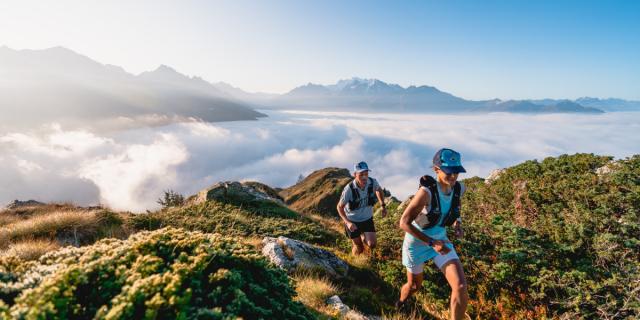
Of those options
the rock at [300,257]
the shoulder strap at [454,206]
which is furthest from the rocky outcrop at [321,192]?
the shoulder strap at [454,206]

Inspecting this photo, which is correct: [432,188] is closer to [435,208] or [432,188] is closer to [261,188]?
[435,208]

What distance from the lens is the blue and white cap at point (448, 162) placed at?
4633 mm

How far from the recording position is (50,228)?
29.3ft

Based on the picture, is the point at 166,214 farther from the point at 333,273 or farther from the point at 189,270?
the point at 189,270

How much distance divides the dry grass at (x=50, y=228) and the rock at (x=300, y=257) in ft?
18.1

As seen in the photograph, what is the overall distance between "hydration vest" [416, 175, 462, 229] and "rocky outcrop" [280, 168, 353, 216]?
203 feet

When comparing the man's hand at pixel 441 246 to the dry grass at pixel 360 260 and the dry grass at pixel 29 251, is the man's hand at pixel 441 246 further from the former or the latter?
the dry grass at pixel 29 251

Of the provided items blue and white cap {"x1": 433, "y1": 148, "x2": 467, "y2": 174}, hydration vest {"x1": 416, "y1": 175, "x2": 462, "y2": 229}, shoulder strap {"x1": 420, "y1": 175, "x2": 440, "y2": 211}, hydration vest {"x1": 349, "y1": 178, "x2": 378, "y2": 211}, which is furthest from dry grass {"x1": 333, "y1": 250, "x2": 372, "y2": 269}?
blue and white cap {"x1": 433, "y1": 148, "x2": 467, "y2": 174}

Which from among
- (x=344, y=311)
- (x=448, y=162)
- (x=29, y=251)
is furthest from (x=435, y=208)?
(x=29, y=251)

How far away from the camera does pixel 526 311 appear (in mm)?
5328

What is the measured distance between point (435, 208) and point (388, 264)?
11.3 feet

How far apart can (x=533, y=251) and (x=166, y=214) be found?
12984mm

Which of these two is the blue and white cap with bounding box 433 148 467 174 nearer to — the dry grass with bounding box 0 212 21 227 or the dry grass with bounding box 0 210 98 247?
the dry grass with bounding box 0 210 98 247

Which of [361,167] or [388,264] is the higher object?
[361,167]
